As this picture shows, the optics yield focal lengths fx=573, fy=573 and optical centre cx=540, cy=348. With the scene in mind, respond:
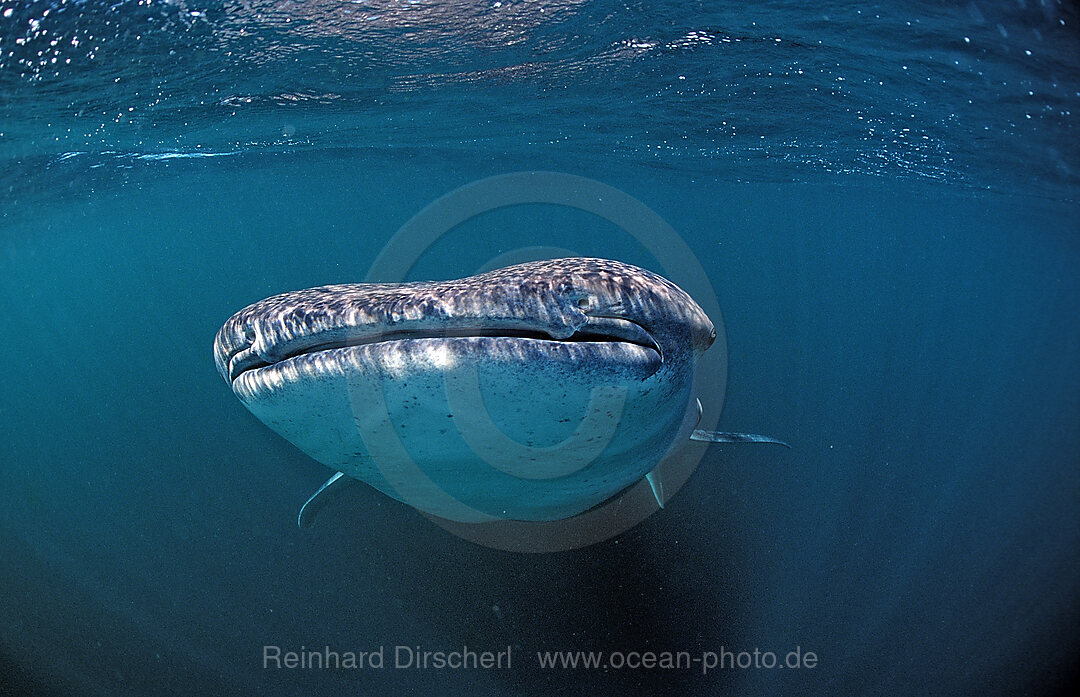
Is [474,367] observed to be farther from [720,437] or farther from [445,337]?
[720,437]

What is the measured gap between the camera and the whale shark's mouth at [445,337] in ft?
6.35

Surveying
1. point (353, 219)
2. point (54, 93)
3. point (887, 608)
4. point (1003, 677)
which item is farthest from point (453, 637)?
point (353, 219)

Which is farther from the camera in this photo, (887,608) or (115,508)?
(115,508)

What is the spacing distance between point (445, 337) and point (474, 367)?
16 cm

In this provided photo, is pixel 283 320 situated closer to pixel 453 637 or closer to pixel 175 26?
pixel 453 637

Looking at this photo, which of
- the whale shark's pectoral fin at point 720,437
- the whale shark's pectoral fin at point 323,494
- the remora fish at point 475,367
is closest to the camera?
the remora fish at point 475,367

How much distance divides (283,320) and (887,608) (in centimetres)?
697

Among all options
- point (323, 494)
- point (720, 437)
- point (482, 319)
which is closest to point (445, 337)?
point (482, 319)

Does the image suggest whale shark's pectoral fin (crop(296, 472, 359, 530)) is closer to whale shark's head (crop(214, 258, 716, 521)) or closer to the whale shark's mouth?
whale shark's head (crop(214, 258, 716, 521))

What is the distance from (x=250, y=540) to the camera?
7.29m

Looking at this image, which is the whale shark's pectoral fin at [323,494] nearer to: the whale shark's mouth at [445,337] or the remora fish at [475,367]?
the remora fish at [475,367]

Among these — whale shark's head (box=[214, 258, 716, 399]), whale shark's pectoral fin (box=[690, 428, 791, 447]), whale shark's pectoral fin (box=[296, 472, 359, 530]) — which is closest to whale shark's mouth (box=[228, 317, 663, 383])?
whale shark's head (box=[214, 258, 716, 399])

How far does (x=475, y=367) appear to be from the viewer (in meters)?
1.86

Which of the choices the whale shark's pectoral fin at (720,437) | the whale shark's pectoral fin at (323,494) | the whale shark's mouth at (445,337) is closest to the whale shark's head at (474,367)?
the whale shark's mouth at (445,337)
